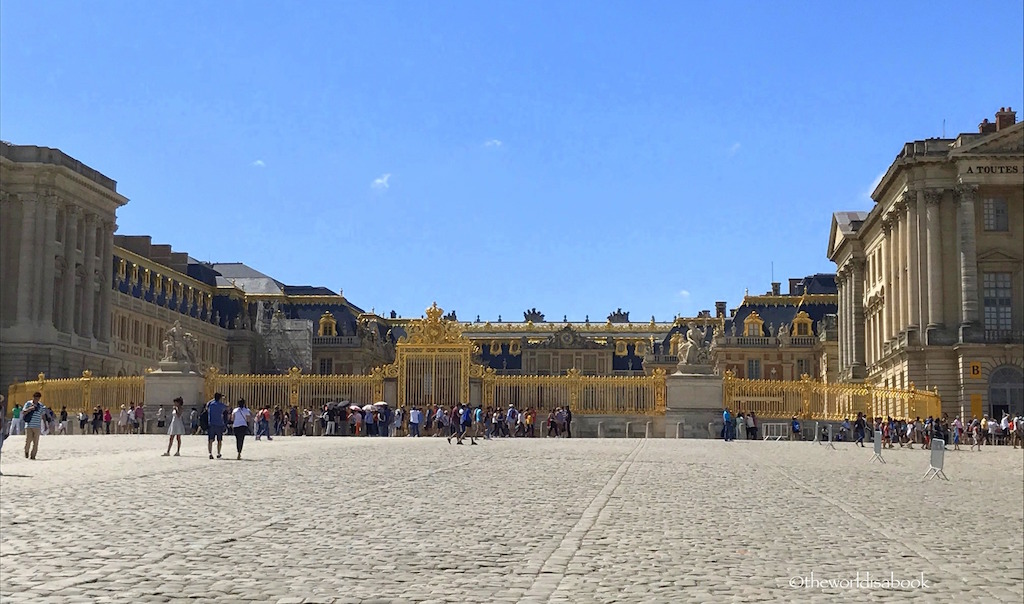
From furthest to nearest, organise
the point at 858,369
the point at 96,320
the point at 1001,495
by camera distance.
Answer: the point at 858,369
the point at 96,320
the point at 1001,495

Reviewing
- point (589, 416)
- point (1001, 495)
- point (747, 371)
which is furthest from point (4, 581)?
point (747, 371)

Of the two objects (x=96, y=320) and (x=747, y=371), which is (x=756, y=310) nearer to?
(x=747, y=371)

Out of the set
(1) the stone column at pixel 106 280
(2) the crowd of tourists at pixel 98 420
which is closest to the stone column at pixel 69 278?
(1) the stone column at pixel 106 280

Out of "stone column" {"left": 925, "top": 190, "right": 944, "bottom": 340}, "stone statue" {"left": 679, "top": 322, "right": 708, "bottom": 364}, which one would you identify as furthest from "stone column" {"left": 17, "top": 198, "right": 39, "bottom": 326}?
"stone column" {"left": 925, "top": 190, "right": 944, "bottom": 340}

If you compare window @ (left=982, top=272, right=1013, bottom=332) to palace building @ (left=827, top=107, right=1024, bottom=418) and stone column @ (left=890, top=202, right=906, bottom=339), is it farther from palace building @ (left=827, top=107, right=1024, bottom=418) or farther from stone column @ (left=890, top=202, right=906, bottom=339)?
stone column @ (left=890, top=202, right=906, bottom=339)

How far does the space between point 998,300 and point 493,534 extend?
4519 cm

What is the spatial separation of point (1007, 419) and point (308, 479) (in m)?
32.3

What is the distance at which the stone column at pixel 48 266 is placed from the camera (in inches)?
2189

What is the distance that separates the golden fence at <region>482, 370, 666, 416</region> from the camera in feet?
131

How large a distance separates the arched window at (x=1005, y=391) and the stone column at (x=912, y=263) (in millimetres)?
3834

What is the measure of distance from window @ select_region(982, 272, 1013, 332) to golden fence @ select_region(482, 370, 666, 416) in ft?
61.3

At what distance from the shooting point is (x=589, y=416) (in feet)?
131

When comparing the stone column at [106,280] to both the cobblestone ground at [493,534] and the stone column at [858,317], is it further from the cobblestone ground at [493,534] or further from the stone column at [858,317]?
the cobblestone ground at [493,534]

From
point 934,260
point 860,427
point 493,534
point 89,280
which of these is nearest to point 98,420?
point 89,280
